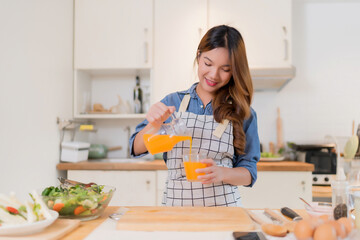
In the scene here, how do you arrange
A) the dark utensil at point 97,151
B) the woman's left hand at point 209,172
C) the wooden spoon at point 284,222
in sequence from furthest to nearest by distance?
the dark utensil at point 97,151 → the woman's left hand at point 209,172 → the wooden spoon at point 284,222

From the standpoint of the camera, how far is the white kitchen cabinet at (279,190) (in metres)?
2.54

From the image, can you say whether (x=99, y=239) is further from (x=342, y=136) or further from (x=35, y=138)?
(x=342, y=136)

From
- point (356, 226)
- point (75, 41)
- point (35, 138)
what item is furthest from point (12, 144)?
point (356, 226)

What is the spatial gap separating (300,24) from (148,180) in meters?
2.10

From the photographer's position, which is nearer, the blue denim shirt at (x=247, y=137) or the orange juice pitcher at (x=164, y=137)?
the orange juice pitcher at (x=164, y=137)

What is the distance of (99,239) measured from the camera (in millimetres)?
879

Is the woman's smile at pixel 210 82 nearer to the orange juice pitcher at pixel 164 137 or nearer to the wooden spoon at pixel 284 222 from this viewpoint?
the orange juice pitcher at pixel 164 137

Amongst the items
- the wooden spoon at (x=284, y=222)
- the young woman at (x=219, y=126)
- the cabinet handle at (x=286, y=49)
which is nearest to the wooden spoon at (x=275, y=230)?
the wooden spoon at (x=284, y=222)

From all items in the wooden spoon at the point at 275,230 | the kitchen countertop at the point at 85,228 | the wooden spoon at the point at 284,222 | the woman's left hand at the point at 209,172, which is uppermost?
the woman's left hand at the point at 209,172

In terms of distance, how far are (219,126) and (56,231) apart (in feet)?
2.68

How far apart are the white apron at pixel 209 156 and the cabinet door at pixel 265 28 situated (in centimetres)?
151

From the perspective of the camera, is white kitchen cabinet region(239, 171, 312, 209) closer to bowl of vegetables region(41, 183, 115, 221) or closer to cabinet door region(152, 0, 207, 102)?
cabinet door region(152, 0, 207, 102)

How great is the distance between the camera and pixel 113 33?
2918mm

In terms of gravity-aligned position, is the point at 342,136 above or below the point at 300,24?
below
